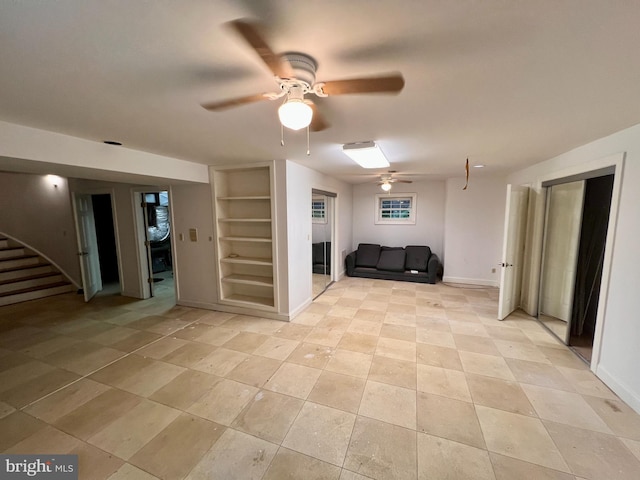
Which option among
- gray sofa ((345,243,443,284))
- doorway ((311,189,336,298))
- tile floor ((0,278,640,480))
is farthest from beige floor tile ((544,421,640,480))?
doorway ((311,189,336,298))

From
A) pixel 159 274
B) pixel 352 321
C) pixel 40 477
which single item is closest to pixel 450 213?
pixel 352 321

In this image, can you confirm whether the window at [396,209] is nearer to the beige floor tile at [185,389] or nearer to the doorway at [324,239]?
the doorway at [324,239]

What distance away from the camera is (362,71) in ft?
4.18

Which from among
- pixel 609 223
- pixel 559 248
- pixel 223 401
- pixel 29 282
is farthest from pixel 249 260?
pixel 29 282

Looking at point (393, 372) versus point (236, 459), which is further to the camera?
point (393, 372)

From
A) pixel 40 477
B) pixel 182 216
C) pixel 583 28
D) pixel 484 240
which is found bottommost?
pixel 40 477

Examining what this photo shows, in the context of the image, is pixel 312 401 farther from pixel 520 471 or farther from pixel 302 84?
pixel 302 84

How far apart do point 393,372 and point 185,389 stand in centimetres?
198

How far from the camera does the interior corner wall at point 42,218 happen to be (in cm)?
530

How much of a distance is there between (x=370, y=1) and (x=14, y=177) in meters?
7.88

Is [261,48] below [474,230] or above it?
above

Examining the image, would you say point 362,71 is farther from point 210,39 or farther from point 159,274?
point 159,274

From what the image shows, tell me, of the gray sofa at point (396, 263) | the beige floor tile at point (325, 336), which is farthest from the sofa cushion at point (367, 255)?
the beige floor tile at point (325, 336)

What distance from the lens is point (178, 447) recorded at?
1.75 m
